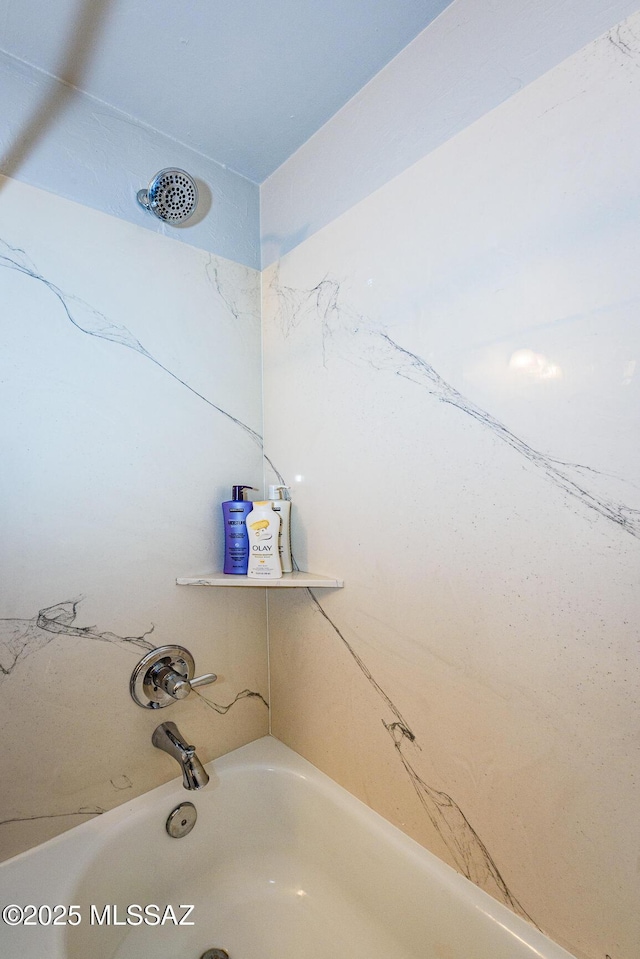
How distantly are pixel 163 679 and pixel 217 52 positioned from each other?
150cm

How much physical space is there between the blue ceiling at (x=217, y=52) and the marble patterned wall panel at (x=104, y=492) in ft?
0.99

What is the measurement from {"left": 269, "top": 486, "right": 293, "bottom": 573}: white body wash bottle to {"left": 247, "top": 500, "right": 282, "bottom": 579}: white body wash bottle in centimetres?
3

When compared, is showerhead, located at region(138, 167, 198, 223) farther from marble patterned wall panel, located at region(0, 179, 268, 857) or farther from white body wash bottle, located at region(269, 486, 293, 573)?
white body wash bottle, located at region(269, 486, 293, 573)

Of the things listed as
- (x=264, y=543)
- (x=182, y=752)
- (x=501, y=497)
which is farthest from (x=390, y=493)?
(x=182, y=752)

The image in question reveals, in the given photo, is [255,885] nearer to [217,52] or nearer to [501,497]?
[501,497]

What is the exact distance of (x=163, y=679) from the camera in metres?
1.12

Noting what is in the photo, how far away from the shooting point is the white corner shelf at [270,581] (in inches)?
42.8

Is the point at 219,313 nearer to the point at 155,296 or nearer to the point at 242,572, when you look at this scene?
the point at 155,296

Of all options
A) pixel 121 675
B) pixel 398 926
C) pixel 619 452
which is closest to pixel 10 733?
pixel 121 675

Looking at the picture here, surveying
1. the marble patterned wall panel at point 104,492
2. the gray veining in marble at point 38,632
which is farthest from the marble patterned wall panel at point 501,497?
the gray veining in marble at point 38,632

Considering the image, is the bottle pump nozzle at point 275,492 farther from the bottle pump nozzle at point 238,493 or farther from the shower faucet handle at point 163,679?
the shower faucet handle at point 163,679

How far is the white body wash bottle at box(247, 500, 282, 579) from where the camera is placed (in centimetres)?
112

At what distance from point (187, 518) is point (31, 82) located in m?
1.07

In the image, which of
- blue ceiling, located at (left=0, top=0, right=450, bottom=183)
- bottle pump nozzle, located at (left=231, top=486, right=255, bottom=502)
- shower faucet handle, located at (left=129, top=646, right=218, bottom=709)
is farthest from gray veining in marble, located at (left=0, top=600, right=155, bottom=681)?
blue ceiling, located at (left=0, top=0, right=450, bottom=183)
